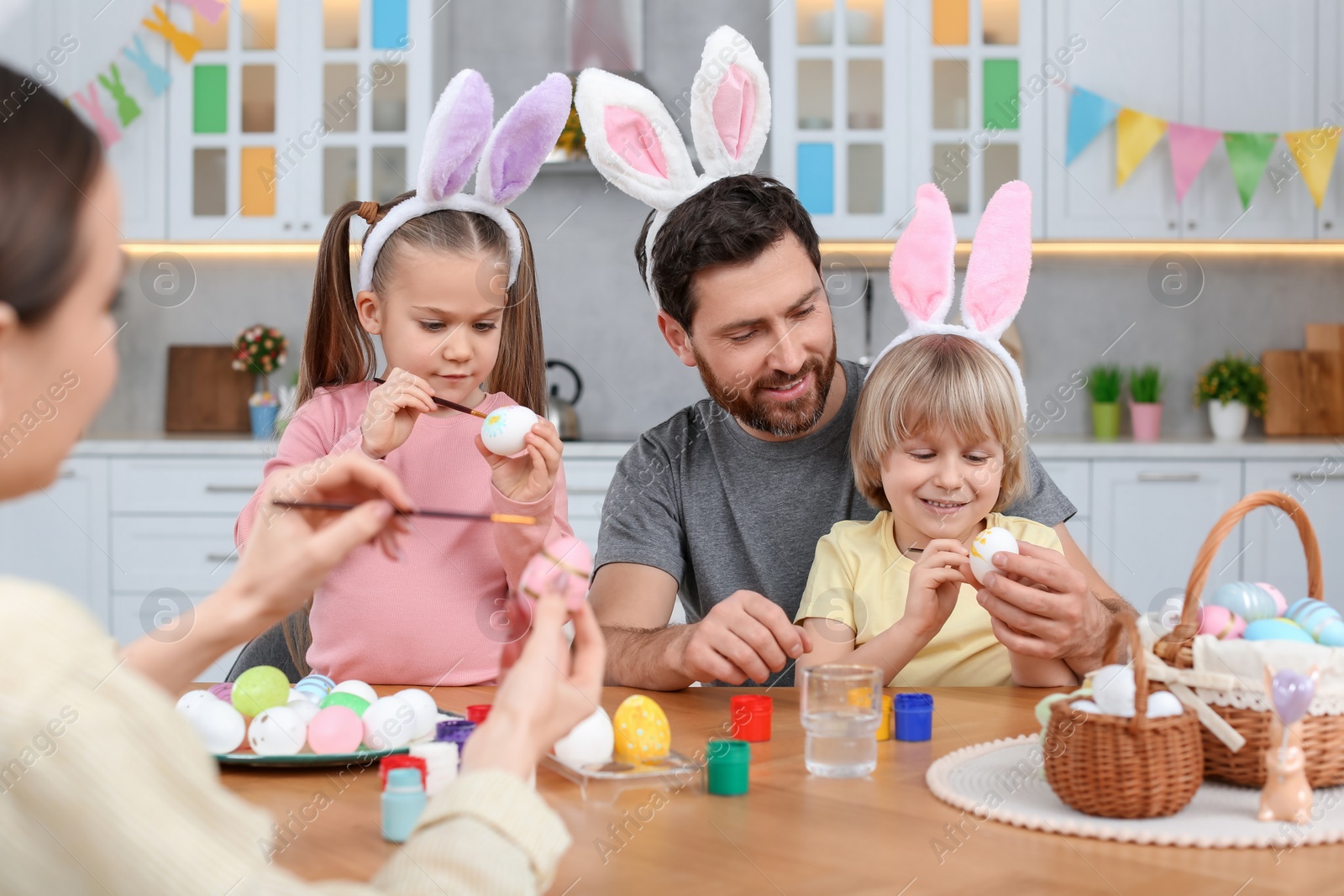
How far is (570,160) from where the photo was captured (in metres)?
3.77

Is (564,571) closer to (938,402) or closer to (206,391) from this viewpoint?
(938,402)

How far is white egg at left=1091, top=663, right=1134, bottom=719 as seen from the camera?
0.93m

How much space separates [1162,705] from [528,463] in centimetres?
90

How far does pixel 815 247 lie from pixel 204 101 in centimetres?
255

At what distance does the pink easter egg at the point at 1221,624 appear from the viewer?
3.34 feet

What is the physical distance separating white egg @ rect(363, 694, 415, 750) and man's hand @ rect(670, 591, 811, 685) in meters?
0.39

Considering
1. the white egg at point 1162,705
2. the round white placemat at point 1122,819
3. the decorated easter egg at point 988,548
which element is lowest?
the round white placemat at point 1122,819

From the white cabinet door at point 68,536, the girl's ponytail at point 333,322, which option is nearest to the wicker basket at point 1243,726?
the girl's ponytail at point 333,322

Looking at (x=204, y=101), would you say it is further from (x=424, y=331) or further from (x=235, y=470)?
(x=424, y=331)

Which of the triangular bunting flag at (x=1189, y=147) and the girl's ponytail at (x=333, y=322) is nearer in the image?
the girl's ponytail at (x=333, y=322)

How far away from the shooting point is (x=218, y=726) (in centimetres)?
107

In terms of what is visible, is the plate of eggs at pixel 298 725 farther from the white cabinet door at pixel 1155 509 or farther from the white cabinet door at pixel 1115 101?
the white cabinet door at pixel 1115 101

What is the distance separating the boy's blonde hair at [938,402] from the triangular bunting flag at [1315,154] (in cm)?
235

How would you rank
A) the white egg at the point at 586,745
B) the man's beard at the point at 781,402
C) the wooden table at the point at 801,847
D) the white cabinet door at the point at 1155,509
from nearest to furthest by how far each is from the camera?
the wooden table at the point at 801,847 → the white egg at the point at 586,745 → the man's beard at the point at 781,402 → the white cabinet door at the point at 1155,509
